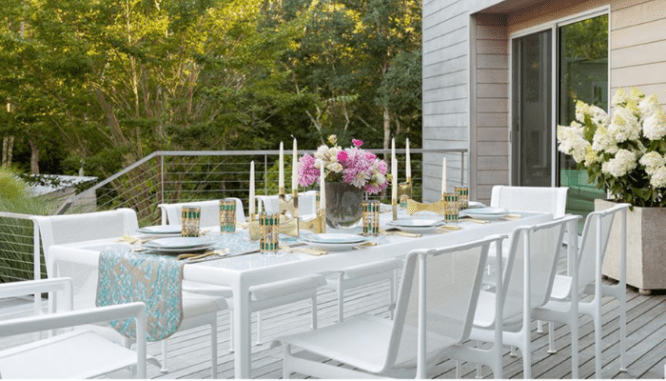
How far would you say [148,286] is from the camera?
259 centimetres

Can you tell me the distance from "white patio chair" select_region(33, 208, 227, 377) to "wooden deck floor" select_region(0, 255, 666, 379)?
20.5 inches

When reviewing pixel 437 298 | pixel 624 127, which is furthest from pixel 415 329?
pixel 624 127

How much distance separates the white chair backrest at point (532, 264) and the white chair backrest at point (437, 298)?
28 cm

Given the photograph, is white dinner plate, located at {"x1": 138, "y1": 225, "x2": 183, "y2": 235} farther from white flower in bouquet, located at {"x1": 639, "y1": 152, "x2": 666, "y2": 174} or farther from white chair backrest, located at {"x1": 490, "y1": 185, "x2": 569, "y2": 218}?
white flower in bouquet, located at {"x1": 639, "y1": 152, "x2": 666, "y2": 174}

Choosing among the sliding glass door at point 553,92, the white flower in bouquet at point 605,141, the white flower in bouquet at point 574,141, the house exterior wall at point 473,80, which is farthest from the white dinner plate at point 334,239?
the house exterior wall at point 473,80

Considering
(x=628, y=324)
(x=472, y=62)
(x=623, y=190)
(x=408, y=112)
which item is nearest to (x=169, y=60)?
(x=472, y=62)

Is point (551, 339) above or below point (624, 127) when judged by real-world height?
below

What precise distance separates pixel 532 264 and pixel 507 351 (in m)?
1.17

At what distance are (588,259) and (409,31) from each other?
44.4ft

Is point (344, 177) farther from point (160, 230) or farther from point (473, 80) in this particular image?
point (473, 80)

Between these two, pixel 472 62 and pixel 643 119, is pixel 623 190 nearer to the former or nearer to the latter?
pixel 643 119

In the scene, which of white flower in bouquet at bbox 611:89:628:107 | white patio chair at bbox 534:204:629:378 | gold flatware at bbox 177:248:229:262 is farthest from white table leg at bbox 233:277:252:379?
white flower in bouquet at bbox 611:89:628:107

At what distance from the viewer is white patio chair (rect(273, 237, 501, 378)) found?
7.27 feet

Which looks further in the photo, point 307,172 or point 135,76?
point 135,76
